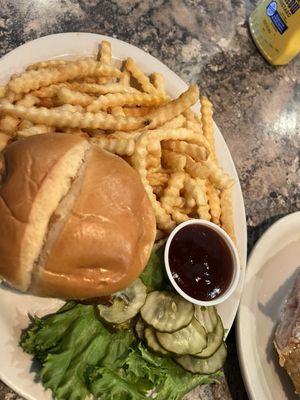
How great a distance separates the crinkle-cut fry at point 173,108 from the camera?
185 centimetres

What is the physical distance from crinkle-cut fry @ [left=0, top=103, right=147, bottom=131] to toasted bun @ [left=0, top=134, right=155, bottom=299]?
0.48ft

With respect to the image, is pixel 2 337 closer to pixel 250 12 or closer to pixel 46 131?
pixel 46 131

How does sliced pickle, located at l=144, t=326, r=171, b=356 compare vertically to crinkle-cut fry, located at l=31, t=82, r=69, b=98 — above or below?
below

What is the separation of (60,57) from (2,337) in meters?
1.05

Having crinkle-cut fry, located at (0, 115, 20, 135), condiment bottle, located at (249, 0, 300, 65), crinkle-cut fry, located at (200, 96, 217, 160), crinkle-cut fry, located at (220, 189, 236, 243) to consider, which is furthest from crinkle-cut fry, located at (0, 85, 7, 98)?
condiment bottle, located at (249, 0, 300, 65)

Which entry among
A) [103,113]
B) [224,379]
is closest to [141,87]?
[103,113]

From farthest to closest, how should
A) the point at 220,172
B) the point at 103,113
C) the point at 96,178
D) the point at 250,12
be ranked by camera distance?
the point at 250,12 < the point at 220,172 < the point at 103,113 < the point at 96,178

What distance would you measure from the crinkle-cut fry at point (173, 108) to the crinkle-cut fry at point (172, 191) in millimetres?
208

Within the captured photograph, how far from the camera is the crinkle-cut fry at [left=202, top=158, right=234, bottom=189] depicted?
6.34 ft

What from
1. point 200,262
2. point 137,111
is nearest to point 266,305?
point 200,262

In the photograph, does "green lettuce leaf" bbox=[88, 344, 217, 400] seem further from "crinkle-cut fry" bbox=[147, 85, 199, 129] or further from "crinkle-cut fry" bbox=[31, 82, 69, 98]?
"crinkle-cut fry" bbox=[31, 82, 69, 98]

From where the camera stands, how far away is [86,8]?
237cm

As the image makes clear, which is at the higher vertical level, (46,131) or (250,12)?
(46,131)

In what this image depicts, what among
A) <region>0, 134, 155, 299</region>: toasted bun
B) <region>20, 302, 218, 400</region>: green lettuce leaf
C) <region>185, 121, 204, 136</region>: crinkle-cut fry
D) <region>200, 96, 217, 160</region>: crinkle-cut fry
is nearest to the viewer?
<region>0, 134, 155, 299</region>: toasted bun
